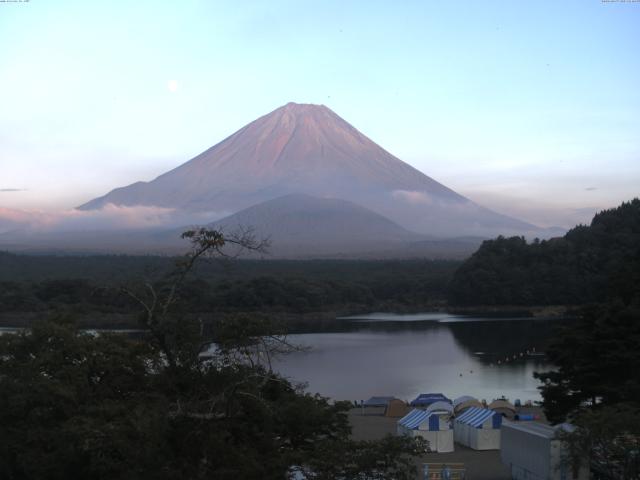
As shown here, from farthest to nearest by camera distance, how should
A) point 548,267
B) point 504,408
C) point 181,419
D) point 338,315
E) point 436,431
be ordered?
point 548,267, point 338,315, point 504,408, point 436,431, point 181,419

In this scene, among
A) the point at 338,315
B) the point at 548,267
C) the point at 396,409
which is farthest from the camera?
the point at 548,267

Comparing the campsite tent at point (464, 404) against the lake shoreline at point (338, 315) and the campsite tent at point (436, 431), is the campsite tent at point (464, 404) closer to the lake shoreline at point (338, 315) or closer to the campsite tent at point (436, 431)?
the campsite tent at point (436, 431)

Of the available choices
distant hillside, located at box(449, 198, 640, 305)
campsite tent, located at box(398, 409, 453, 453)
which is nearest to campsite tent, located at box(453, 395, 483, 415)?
campsite tent, located at box(398, 409, 453, 453)

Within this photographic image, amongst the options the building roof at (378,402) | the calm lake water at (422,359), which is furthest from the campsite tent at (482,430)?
the calm lake water at (422,359)

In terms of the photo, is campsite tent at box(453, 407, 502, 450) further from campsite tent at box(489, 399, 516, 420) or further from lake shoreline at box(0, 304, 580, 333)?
lake shoreline at box(0, 304, 580, 333)

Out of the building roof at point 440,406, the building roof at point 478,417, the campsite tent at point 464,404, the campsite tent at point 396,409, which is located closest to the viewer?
the building roof at point 478,417

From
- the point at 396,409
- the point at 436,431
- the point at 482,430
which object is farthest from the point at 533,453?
the point at 396,409

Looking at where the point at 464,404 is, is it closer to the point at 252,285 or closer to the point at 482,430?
the point at 482,430
